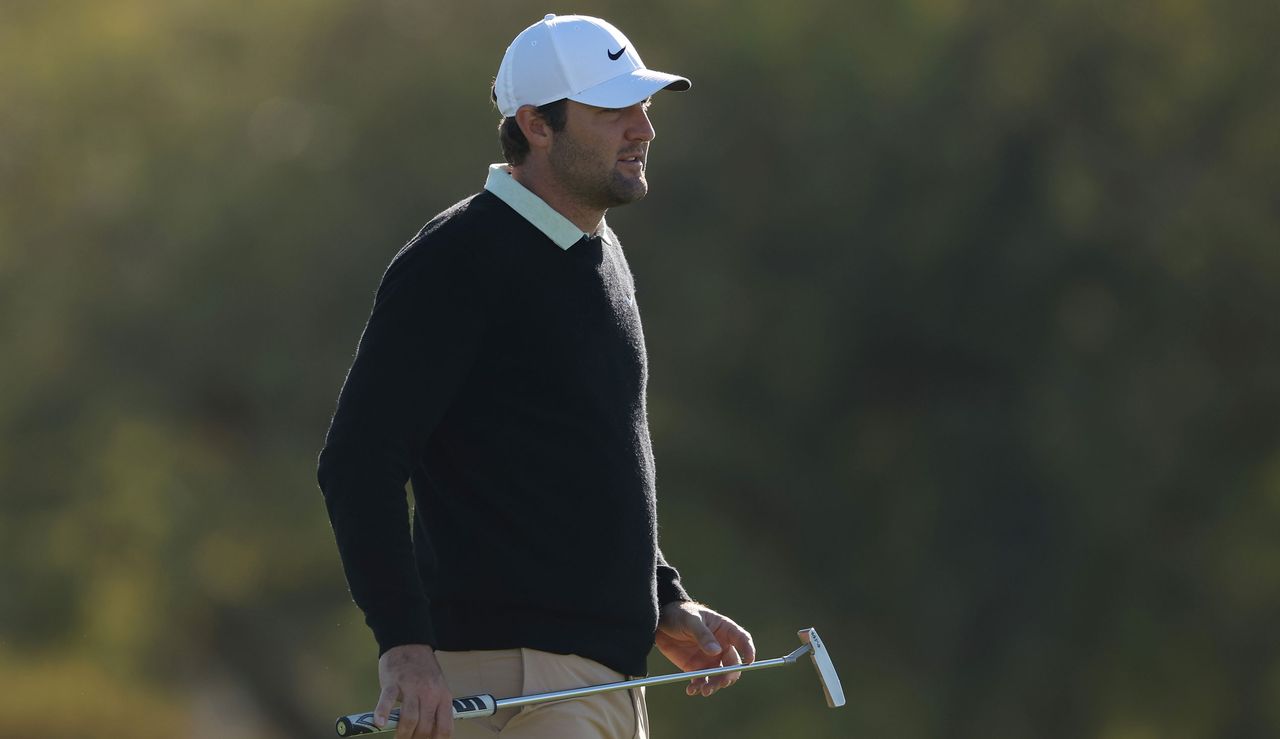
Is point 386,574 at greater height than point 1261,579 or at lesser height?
greater

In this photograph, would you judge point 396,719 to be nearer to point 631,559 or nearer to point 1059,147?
point 631,559

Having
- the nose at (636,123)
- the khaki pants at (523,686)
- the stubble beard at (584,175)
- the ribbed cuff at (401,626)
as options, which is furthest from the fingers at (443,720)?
the nose at (636,123)

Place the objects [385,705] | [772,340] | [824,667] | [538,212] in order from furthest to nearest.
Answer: [772,340], [824,667], [538,212], [385,705]

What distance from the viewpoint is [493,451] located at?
2.60 m

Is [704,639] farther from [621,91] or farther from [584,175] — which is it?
[621,91]

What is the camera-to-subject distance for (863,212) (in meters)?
9.74

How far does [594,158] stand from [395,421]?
1.80 ft

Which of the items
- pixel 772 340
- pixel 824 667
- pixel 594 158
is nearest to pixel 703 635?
pixel 824 667

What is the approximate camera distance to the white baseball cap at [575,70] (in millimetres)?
2762

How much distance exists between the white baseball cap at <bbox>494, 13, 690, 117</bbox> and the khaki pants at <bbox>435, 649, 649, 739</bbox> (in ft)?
2.75

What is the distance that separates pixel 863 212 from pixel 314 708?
13.6 ft

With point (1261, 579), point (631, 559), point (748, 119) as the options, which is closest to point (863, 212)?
point (748, 119)

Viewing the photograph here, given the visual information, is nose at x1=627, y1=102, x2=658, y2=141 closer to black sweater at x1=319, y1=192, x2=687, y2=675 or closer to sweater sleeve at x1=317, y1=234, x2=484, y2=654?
black sweater at x1=319, y1=192, x2=687, y2=675

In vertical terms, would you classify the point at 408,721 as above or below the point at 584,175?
below
